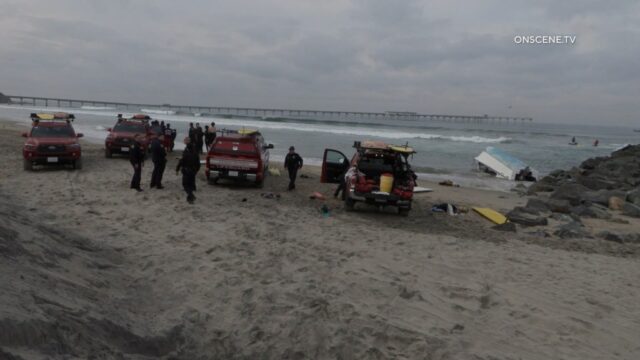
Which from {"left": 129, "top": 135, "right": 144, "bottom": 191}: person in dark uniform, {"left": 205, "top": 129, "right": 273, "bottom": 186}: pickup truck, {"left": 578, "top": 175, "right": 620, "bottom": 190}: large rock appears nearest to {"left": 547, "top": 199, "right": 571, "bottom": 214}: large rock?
{"left": 578, "top": 175, "right": 620, "bottom": 190}: large rock

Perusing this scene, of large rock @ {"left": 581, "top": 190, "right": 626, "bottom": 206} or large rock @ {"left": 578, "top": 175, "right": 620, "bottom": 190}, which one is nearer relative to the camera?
large rock @ {"left": 581, "top": 190, "right": 626, "bottom": 206}

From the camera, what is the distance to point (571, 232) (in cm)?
1170

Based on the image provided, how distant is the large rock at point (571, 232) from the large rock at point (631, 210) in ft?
15.0

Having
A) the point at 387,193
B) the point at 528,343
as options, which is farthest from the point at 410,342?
the point at 387,193

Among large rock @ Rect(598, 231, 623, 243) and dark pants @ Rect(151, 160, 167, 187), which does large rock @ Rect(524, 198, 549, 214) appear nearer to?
large rock @ Rect(598, 231, 623, 243)

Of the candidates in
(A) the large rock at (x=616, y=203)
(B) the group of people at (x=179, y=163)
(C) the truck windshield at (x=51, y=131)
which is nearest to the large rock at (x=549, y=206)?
(A) the large rock at (x=616, y=203)

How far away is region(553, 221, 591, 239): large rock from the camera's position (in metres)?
11.5

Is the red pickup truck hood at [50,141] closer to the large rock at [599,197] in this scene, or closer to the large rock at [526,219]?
the large rock at [526,219]

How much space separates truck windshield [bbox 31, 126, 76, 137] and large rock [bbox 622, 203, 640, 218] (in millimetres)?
18394

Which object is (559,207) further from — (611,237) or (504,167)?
(504,167)

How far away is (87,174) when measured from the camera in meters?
15.4

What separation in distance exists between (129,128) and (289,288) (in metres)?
16.5

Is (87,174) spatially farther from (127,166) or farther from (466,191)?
(466,191)

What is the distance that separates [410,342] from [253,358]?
166 cm
